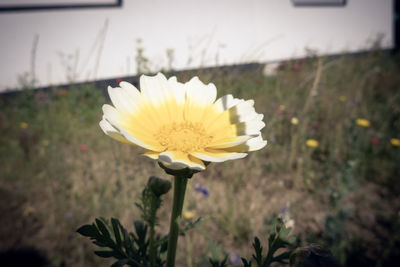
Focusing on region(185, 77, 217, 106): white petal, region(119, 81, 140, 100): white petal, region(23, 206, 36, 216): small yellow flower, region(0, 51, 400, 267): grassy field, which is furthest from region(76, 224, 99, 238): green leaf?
region(23, 206, 36, 216): small yellow flower

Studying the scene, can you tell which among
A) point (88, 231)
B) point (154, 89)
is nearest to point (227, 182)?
point (154, 89)

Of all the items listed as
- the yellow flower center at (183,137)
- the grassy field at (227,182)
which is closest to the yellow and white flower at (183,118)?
the yellow flower center at (183,137)

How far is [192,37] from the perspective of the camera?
544cm

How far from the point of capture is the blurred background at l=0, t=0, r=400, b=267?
204 cm

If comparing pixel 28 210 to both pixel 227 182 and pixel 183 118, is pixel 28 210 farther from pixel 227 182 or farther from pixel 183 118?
pixel 183 118

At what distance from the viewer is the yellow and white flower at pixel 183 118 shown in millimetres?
709

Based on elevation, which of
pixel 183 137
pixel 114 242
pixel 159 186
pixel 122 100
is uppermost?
pixel 122 100

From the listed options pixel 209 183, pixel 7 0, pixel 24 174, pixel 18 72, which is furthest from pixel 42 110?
pixel 209 183

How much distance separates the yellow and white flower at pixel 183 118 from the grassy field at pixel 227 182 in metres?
0.78

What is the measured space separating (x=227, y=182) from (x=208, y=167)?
378 millimetres

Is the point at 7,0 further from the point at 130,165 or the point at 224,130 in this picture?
the point at 224,130

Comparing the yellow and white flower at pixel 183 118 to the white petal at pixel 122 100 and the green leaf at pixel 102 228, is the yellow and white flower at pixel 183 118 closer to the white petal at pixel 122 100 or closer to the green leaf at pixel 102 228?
the white petal at pixel 122 100

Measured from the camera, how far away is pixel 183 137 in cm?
76

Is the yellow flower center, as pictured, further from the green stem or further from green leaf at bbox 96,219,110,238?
green leaf at bbox 96,219,110,238
